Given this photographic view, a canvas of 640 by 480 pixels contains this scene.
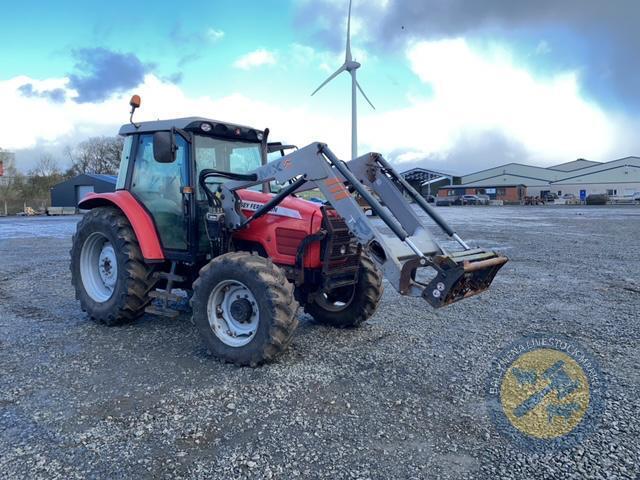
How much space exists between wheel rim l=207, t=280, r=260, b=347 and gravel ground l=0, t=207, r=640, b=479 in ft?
1.06

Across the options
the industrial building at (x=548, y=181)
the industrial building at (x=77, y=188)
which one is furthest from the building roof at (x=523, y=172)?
the industrial building at (x=77, y=188)

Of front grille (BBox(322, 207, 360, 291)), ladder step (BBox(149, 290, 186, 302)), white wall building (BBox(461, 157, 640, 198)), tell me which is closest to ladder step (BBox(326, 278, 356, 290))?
front grille (BBox(322, 207, 360, 291))

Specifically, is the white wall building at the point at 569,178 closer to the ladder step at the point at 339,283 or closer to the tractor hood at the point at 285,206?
the ladder step at the point at 339,283

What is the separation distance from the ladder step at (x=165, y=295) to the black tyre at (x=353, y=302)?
1.56 meters

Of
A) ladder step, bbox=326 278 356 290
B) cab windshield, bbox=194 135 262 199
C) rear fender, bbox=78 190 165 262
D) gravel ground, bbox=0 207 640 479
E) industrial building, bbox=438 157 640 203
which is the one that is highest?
industrial building, bbox=438 157 640 203

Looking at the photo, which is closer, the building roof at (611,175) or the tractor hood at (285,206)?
the tractor hood at (285,206)

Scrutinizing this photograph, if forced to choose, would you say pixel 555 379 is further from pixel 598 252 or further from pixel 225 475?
pixel 598 252

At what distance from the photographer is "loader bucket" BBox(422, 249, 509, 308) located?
4488 millimetres

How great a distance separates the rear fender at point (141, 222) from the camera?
6012mm

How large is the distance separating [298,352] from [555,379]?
8.06ft

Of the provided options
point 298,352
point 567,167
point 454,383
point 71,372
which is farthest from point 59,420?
point 567,167

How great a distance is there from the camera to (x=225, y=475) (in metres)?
3.14

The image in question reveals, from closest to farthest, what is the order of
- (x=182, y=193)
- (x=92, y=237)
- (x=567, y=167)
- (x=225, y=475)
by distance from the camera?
(x=225, y=475) → (x=182, y=193) → (x=92, y=237) → (x=567, y=167)

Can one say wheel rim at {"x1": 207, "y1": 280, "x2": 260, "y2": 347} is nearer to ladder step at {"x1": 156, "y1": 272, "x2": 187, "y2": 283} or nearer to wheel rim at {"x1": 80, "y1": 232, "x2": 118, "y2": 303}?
ladder step at {"x1": 156, "y1": 272, "x2": 187, "y2": 283}
